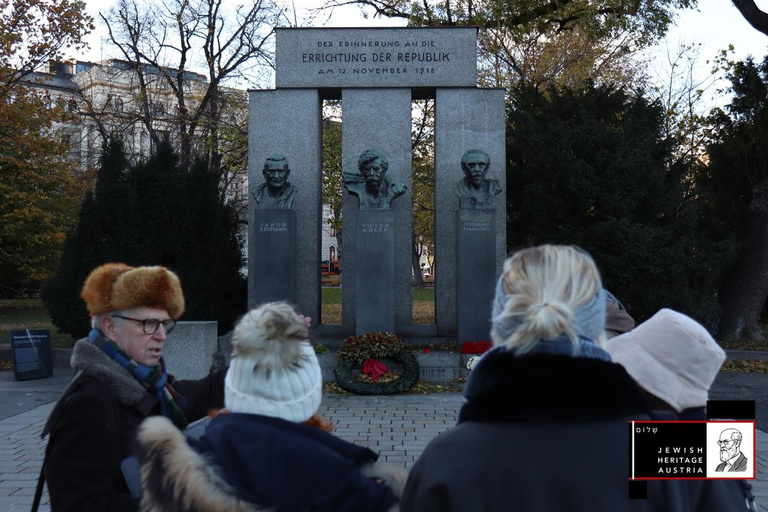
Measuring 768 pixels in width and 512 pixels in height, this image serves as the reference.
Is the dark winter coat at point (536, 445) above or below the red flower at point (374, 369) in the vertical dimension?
above

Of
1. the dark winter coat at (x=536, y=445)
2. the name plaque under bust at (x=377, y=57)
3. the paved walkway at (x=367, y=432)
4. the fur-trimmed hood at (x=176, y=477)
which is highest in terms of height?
the name plaque under bust at (x=377, y=57)

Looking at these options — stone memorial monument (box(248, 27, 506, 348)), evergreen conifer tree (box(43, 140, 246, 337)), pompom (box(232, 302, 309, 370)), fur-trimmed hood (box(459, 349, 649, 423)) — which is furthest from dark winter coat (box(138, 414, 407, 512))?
evergreen conifer tree (box(43, 140, 246, 337))

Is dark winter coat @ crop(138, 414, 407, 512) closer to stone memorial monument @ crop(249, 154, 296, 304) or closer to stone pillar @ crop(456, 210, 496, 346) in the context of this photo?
stone pillar @ crop(456, 210, 496, 346)

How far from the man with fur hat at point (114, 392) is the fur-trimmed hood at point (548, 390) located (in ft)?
3.61

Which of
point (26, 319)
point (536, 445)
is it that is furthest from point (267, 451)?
point (26, 319)

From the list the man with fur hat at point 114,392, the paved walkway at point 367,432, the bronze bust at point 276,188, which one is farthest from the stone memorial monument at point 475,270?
the man with fur hat at point 114,392

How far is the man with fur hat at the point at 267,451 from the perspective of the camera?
1.88m

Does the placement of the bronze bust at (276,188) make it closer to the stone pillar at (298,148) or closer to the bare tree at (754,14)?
the stone pillar at (298,148)

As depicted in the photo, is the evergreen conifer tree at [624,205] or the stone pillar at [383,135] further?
the stone pillar at [383,135]

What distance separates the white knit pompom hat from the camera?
6.66 feet

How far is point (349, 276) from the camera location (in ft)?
45.3

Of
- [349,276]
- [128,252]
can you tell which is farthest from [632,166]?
[128,252]

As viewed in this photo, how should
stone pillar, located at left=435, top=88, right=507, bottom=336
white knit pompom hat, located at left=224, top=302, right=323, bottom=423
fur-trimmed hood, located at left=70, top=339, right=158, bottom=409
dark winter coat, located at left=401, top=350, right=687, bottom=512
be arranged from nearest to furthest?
1. dark winter coat, located at left=401, top=350, right=687, bottom=512
2. white knit pompom hat, located at left=224, top=302, right=323, bottom=423
3. fur-trimmed hood, located at left=70, top=339, right=158, bottom=409
4. stone pillar, located at left=435, top=88, right=507, bottom=336

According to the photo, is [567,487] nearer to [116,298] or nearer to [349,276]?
[116,298]
